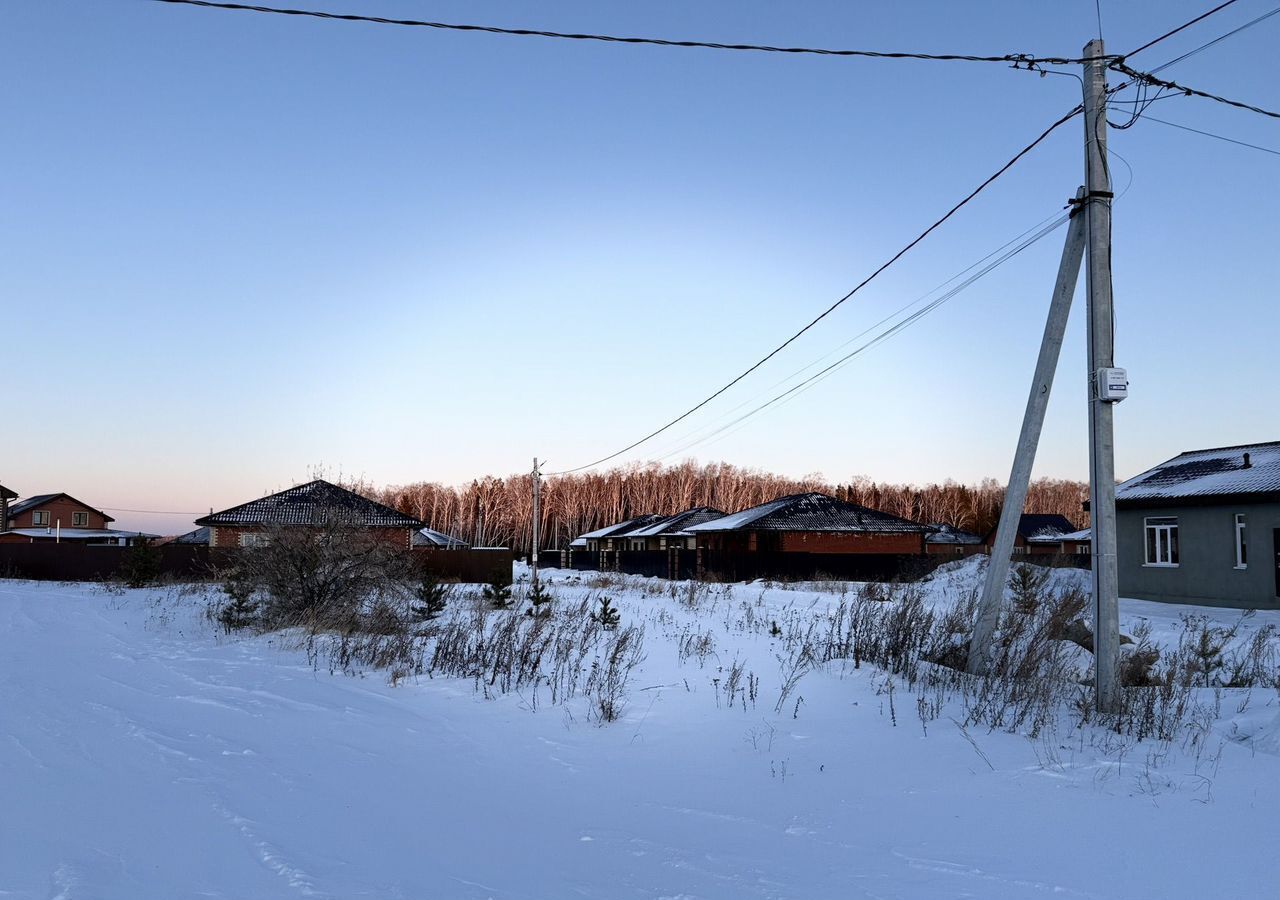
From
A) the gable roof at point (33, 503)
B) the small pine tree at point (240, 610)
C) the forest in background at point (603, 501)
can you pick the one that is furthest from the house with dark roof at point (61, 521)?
the small pine tree at point (240, 610)

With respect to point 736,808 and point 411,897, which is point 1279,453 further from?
point 411,897

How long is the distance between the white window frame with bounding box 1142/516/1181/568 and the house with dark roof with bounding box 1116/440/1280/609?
25mm

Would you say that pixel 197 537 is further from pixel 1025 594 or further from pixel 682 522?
pixel 1025 594

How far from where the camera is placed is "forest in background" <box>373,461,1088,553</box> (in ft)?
313

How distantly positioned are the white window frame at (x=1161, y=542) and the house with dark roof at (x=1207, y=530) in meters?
0.02

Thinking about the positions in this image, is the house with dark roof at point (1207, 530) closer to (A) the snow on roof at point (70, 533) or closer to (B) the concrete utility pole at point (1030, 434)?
(B) the concrete utility pole at point (1030, 434)

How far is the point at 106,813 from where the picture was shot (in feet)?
14.0

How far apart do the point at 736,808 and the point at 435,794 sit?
1.82m

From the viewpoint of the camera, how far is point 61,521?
70.4m

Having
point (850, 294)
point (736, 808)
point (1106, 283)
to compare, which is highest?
point (850, 294)

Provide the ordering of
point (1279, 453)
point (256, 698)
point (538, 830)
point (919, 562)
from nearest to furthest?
point (538, 830)
point (256, 698)
point (1279, 453)
point (919, 562)

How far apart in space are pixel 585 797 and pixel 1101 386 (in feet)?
19.3

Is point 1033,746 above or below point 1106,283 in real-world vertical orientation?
below

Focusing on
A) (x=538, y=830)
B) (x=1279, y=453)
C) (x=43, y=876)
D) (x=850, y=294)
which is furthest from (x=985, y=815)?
(x=1279, y=453)
